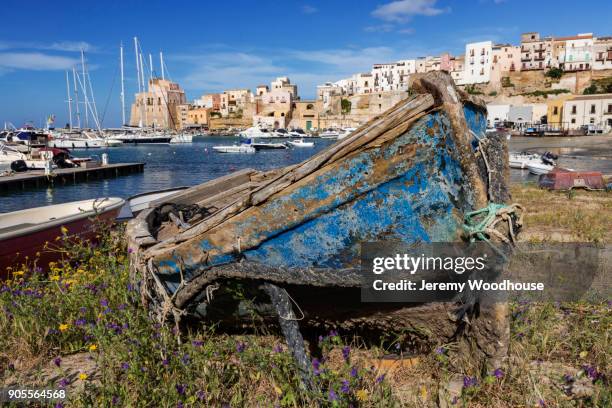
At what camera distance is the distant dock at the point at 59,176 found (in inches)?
962

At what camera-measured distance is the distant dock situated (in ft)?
80.1

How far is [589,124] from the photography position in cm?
6016

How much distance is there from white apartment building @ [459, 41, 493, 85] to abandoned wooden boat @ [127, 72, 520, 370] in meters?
105

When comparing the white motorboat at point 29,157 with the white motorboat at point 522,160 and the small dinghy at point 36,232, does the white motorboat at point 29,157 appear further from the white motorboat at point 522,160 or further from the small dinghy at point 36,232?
the white motorboat at point 522,160

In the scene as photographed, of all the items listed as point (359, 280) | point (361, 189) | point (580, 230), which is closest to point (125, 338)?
point (359, 280)

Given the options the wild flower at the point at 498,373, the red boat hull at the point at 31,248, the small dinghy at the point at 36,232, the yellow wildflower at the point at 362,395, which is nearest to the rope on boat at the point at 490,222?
the wild flower at the point at 498,373

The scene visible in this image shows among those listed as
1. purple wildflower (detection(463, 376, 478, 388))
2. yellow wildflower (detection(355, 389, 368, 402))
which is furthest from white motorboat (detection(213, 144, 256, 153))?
purple wildflower (detection(463, 376, 478, 388))

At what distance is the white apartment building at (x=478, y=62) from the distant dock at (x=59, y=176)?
86282 millimetres

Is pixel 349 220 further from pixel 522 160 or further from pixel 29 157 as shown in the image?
pixel 29 157

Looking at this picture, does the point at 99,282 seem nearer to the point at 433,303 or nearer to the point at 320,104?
the point at 433,303

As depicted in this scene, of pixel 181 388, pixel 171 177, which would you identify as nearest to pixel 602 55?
pixel 171 177

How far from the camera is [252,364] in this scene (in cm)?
313

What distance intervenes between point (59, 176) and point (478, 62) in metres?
94.5

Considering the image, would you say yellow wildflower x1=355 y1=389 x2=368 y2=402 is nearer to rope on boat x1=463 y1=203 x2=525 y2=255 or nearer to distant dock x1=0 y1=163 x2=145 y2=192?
rope on boat x1=463 y1=203 x2=525 y2=255
